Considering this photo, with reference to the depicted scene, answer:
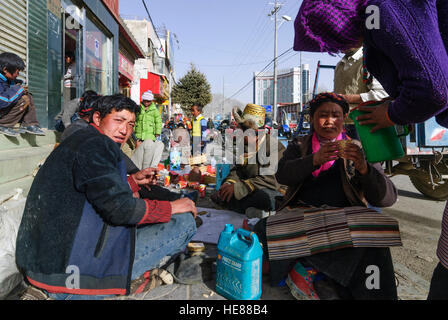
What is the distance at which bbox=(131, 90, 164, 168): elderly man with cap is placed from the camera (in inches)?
252

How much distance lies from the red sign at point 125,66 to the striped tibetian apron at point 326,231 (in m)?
12.2

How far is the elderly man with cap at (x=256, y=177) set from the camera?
3.64 m

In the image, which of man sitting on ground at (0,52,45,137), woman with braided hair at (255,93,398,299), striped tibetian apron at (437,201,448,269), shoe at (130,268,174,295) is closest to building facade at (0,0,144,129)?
man sitting on ground at (0,52,45,137)

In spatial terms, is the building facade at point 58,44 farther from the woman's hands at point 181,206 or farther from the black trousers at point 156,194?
the woman's hands at point 181,206

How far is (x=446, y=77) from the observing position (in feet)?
3.12

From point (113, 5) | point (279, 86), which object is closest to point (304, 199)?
point (113, 5)

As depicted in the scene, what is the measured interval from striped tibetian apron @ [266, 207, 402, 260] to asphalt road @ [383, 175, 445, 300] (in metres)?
0.65

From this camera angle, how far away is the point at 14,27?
4.49 metres

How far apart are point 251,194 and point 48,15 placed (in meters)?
5.19

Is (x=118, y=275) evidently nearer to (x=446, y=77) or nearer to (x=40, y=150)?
(x=446, y=77)

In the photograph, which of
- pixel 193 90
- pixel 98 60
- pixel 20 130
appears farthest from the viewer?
pixel 193 90

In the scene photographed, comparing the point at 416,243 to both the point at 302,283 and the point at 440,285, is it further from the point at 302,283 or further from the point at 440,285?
the point at 440,285

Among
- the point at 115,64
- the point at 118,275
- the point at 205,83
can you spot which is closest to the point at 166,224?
the point at 118,275

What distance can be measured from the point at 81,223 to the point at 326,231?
1511 mm
